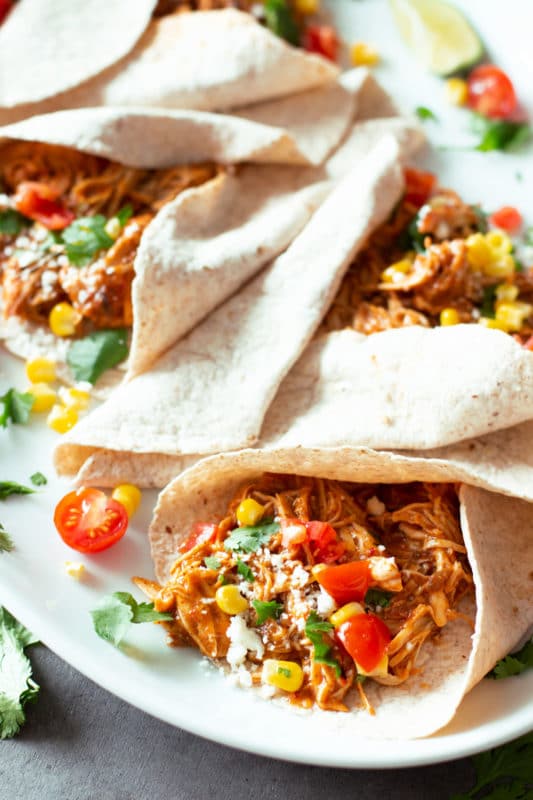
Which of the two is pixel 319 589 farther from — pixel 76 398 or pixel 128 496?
pixel 76 398

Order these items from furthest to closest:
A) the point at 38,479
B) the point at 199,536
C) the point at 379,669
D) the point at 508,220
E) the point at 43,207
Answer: the point at 508,220 < the point at 43,207 < the point at 38,479 < the point at 199,536 < the point at 379,669

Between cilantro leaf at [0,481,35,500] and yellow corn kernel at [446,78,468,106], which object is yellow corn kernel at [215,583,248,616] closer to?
cilantro leaf at [0,481,35,500]

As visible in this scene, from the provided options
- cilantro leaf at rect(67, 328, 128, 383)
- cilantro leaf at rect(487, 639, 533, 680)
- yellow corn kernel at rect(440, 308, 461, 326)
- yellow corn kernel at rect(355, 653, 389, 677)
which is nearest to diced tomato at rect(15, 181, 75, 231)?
cilantro leaf at rect(67, 328, 128, 383)

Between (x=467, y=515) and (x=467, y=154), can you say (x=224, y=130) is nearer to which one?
(x=467, y=154)

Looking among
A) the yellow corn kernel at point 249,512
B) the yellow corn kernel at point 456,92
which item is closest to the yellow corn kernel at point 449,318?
the yellow corn kernel at point 249,512

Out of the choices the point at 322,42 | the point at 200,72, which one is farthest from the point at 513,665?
the point at 322,42

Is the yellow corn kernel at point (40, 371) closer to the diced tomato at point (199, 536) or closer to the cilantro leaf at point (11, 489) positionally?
the cilantro leaf at point (11, 489)

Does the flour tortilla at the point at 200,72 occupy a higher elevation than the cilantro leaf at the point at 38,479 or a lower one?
higher
